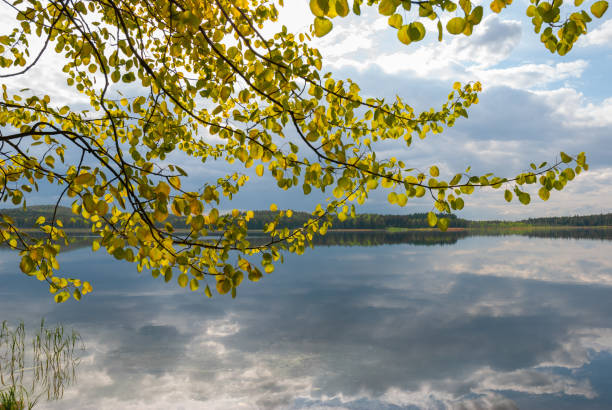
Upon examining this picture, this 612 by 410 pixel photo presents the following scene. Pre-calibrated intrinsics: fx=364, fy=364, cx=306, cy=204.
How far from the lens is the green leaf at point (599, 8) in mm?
2568

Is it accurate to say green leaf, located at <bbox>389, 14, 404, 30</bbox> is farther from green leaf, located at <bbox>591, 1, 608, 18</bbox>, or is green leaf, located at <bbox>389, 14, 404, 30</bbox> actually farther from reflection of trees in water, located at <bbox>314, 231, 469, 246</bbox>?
reflection of trees in water, located at <bbox>314, 231, 469, 246</bbox>

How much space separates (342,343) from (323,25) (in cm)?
2142

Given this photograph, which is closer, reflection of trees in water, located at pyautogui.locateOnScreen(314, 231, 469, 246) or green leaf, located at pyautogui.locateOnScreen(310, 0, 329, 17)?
green leaf, located at pyautogui.locateOnScreen(310, 0, 329, 17)

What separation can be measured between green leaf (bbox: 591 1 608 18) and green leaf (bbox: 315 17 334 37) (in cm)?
194

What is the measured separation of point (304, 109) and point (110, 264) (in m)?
69.4

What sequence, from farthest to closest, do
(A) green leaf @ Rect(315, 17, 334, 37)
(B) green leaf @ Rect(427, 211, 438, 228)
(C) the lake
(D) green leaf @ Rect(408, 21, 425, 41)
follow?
(C) the lake, (B) green leaf @ Rect(427, 211, 438, 228), (A) green leaf @ Rect(315, 17, 334, 37), (D) green leaf @ Rect(408, 21, 425, 41)

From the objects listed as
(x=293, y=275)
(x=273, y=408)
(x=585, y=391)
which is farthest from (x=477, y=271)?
(x=273, y=408)

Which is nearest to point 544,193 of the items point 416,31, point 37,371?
point 416,31

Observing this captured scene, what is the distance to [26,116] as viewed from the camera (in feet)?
22.0

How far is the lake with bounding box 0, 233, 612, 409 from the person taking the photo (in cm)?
1456

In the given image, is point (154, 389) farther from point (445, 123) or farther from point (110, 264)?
point (110, 264)

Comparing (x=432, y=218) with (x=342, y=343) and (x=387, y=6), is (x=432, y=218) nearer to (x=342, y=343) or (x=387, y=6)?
(x=387, y=6)

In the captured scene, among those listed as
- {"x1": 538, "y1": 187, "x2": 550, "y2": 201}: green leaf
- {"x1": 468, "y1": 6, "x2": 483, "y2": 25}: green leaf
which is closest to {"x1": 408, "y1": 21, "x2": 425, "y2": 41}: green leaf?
→ {"x1": 468, "y1": 6, "x2": 483, "y2": 25}: green leaf

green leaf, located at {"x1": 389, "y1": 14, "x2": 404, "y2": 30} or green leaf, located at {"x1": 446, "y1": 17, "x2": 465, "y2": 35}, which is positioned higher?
green leaf, located at {"x1": 389, "y1": 14, "x2": 404, "y2": 30}
